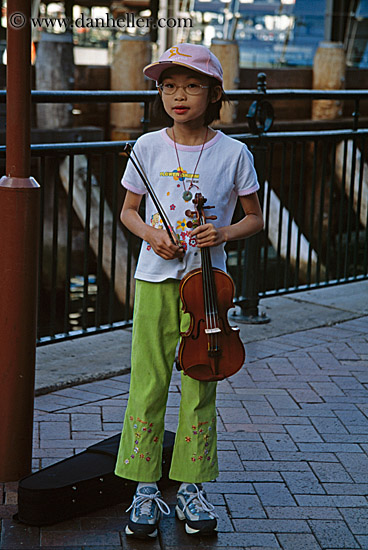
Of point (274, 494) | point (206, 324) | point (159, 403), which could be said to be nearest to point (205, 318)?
point (206, 324)

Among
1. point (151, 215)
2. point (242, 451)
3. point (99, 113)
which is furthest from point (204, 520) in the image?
point (99, 113)

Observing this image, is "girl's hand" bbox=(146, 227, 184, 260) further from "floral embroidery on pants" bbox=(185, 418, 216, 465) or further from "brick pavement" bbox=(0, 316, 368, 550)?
"brick pavement" bbox=(0, 316, 368, 550)

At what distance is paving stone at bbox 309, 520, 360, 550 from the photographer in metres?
3.05

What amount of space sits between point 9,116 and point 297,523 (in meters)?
1.72

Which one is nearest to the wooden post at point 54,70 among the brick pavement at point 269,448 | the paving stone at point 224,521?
the brick pavement at point 269,448

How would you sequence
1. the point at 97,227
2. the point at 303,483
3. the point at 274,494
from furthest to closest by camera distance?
the point at 97,227 < the point at 303,483 < the point at 274,494

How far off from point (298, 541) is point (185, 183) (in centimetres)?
124

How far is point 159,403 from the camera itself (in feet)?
10.2

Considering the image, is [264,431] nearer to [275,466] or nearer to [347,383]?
[275,466]

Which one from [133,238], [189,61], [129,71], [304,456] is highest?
[189,61]

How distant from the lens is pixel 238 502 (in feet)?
11.0

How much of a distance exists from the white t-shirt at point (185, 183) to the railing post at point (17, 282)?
42 centimetres

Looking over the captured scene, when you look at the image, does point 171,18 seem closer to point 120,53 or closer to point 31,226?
point 120,53

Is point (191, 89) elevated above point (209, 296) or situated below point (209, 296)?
above
